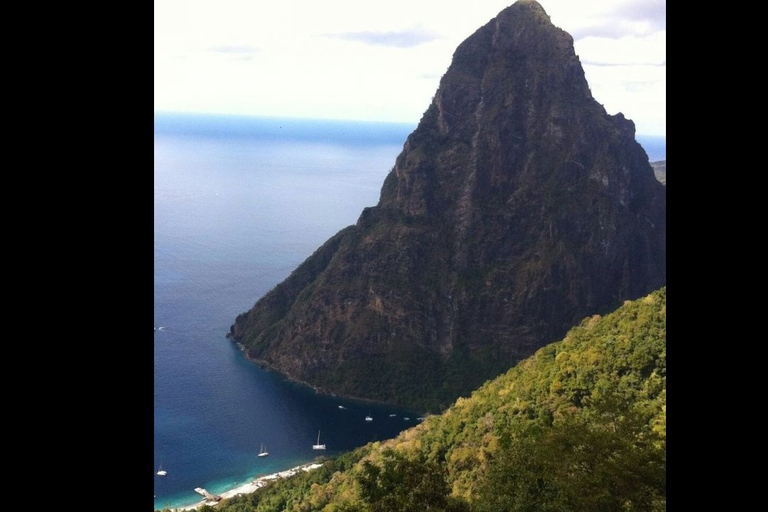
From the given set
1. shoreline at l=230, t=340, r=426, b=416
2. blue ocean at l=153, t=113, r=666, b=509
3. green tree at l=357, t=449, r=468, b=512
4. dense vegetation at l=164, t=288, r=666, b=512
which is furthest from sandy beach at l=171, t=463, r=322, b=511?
green tree at l=357, t=449, r=468, b=512

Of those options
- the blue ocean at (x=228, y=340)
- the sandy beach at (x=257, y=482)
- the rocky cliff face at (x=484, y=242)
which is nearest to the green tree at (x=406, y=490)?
the blue ocean at (x=228, y=340)

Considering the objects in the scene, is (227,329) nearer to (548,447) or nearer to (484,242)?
(484,242)

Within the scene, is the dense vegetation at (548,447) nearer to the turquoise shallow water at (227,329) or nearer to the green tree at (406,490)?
the green tree at (406,490)

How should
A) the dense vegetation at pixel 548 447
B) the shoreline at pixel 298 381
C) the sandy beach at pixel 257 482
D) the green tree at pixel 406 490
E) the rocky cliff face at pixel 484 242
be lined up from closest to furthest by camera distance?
the dense vegetation at pixel 548 447 < the green tree at pixel 406 490 < the sandy beach at pixel 257 482 < the shoreline at pixel 298 381 < the rocky cliff face at pixel 484 242

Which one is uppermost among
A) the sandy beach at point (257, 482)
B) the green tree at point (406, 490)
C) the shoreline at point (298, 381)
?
the green tree at point (406, 490)

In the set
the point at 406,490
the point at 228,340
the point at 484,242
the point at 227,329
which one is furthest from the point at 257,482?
the point at 484,242

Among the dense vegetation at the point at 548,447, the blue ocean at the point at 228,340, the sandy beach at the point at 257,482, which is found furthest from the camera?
the blue ocean at the point at 228,340
